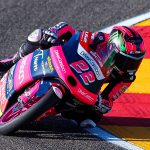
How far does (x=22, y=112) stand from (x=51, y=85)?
41 centimetres

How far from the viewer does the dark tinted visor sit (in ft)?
20.6

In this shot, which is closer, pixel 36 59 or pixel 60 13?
pixel 36 59

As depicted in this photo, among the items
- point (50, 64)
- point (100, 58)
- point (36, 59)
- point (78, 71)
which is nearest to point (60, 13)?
point (36, 59)

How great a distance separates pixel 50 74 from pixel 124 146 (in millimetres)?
1072

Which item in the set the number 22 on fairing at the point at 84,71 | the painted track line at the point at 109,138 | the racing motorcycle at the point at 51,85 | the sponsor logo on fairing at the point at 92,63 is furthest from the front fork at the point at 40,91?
the painted track line at the point at 109,138

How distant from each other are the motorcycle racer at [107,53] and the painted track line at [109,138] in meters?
0.09

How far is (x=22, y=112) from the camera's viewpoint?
6008 millimetres

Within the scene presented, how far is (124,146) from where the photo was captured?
616 centimetres

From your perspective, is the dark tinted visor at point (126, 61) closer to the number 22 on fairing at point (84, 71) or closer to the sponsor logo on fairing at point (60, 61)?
the number 22 on fairing at point (84, 71)

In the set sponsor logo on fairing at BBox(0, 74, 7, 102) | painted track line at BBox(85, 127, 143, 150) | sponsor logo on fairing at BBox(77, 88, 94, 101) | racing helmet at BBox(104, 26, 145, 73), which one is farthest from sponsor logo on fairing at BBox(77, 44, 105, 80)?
sponsor logo on fairing at BBox(0, 74, 7, 102)

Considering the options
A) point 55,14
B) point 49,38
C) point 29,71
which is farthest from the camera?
point 55,14

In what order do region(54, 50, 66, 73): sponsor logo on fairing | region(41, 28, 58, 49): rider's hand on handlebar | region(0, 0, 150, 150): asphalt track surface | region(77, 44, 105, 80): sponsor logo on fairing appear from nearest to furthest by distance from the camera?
1. region(54, 50, 66, 73): sponsor logo on fairing
2. region(77, 44, 105, 80): sponsor logo on fairing
3. region(41, 28, 58, 49): rider's hand on handlebar
4. region(0, 0, 150, 150): asphalt track surface

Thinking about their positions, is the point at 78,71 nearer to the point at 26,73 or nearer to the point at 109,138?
the point at 26,73

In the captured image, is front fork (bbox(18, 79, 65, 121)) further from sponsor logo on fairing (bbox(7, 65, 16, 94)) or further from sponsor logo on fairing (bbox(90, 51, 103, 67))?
sponsor logo on fairing (bbox(90, 51, 103, 67))
